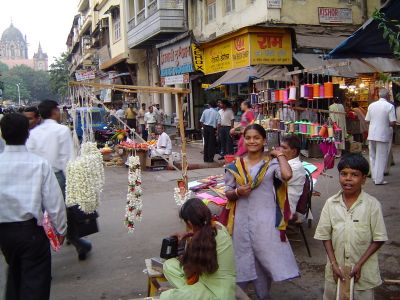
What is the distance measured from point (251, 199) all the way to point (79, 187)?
6.60 ft

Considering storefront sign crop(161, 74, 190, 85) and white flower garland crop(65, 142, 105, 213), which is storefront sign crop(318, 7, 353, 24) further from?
white flower garland crop(65, 142, 105, 213)

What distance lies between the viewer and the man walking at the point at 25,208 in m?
3.37

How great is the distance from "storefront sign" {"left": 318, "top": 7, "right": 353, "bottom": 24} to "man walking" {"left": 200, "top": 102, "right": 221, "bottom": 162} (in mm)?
4650

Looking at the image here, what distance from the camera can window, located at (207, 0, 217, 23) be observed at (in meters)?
17.2

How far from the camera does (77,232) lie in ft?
17.1

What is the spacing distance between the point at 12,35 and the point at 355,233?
153255 mm

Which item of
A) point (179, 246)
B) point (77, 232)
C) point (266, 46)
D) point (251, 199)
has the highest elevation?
point (266, 46)

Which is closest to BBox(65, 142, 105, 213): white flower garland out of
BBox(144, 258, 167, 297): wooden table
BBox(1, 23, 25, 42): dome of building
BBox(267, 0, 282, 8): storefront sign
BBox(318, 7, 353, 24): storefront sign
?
BBox(144, 258, 167, 297): wooden table

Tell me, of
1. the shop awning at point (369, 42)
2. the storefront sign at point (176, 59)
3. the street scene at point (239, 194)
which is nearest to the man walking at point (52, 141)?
the street scene at point (239, 194)

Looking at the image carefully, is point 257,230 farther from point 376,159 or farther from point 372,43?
point 376,159

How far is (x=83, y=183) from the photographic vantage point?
15.4ft

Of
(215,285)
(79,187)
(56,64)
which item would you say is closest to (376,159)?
(79,187)

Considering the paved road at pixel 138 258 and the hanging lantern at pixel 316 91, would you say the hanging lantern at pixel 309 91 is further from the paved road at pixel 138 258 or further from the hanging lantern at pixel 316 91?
the paved road at pixel 138 258

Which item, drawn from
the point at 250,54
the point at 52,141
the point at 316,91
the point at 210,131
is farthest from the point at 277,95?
the point at 52,141
